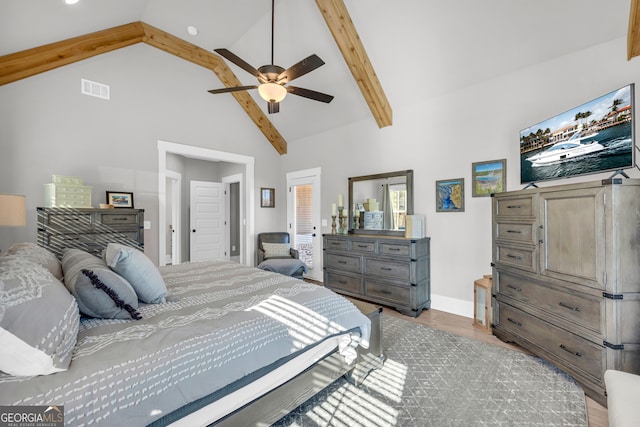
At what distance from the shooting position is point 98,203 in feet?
11.8

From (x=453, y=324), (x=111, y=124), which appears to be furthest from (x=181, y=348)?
(x=111, y=124)

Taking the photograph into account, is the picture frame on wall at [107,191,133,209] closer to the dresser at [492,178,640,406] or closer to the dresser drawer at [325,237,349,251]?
the dresser drawer at [325,237,349,251]

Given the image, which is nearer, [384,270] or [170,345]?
[170,345]

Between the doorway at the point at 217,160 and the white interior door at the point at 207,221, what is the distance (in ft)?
3.28

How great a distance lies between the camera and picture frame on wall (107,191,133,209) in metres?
3.63

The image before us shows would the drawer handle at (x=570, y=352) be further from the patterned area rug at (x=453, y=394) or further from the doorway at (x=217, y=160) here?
the doorway at (x=217, y=160)

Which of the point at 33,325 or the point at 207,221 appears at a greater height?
the point at 207,221

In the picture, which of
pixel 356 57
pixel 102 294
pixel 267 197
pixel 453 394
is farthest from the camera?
pixel 267 197

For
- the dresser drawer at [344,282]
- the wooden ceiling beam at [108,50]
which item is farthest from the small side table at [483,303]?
the wooden ceiling beam at [108,50]

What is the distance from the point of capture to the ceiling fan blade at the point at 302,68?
8.17ft

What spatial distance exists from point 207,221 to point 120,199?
8.80ft

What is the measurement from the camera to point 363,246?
381cm

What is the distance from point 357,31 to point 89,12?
2952 mm

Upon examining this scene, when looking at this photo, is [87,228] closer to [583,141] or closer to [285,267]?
[285,267]
